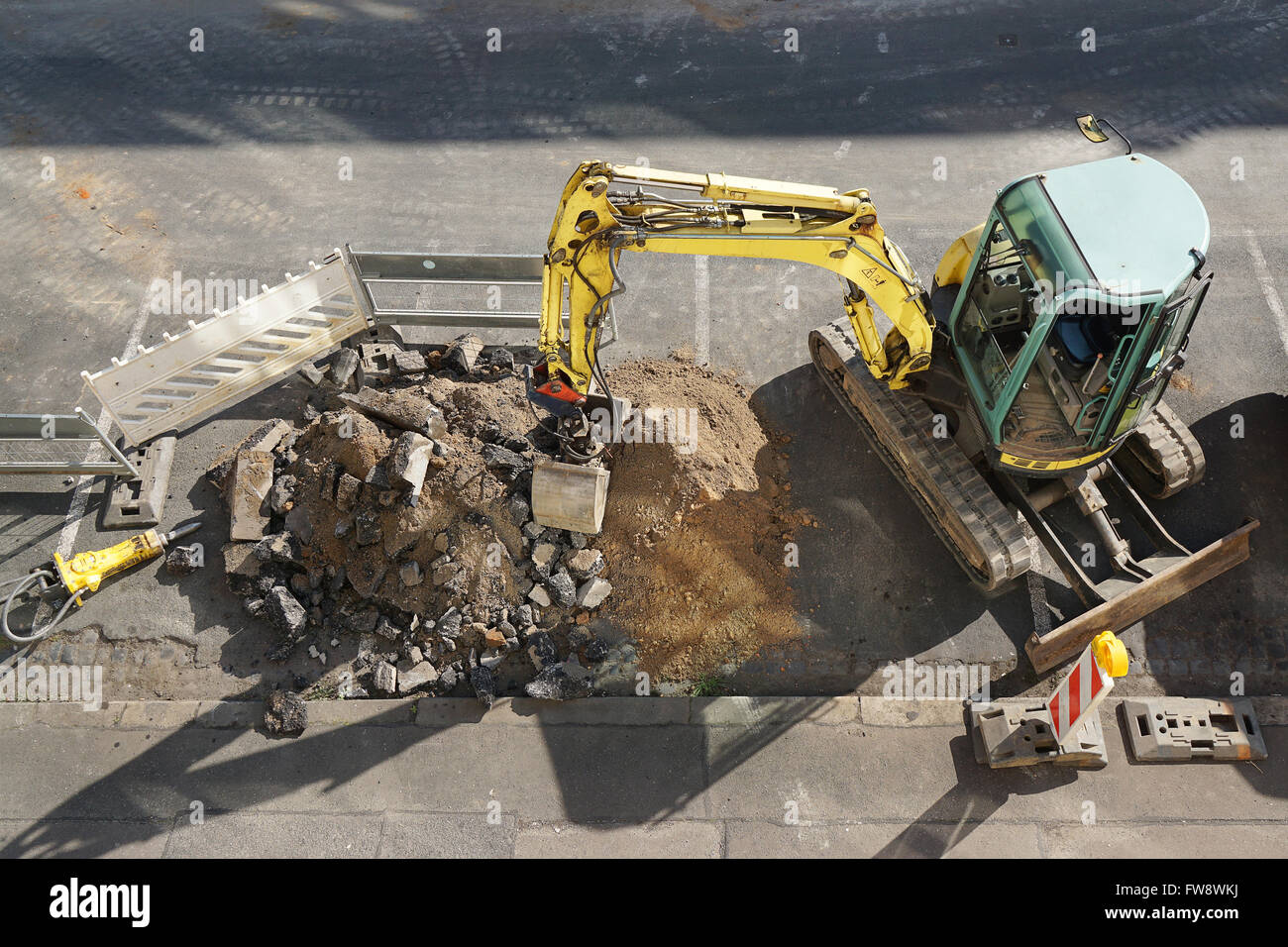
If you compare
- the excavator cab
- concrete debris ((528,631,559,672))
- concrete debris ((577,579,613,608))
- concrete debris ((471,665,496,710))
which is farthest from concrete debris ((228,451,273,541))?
Result: the excavator cab

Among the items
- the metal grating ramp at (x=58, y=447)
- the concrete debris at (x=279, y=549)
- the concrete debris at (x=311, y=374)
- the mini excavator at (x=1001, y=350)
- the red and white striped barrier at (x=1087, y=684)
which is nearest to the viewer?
the red and white striped barrier at (x=1087, y=684)

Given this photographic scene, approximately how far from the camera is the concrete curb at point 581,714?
811 centimetres

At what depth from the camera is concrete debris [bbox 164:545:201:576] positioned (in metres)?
8.85

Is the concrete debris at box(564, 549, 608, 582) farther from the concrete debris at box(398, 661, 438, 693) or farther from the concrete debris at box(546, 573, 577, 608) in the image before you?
the concrete debris at box(398, 661, 438, 693)

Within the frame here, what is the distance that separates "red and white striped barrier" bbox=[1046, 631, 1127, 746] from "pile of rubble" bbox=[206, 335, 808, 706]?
2.50m

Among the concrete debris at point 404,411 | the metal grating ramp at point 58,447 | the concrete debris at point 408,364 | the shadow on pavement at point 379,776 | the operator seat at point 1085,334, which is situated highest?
the operator seat at point 1085,334

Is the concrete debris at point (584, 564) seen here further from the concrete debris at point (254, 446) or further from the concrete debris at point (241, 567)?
the concrete debris at point (254, 446)

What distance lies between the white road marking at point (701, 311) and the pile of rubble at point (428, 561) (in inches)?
81.4

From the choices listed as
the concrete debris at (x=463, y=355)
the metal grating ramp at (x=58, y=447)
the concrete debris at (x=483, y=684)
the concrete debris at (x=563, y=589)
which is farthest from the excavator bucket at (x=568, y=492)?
the metal grating ramp at (x=58, y=447)

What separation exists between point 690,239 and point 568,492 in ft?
8.05

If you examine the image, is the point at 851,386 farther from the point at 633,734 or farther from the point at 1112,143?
the point at 1112,143

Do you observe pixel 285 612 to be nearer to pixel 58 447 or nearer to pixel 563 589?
pixel 563 589

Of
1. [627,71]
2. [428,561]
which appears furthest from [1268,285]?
[428,561]

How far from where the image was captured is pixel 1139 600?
817 centimetres
